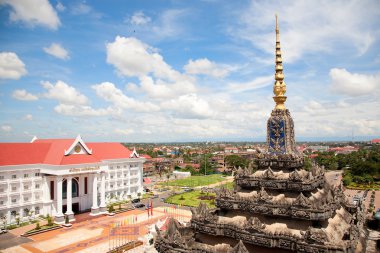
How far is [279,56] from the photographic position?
27.3 m

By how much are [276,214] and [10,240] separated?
45223 millimetres

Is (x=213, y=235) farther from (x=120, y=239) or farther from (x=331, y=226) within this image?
(x=120, y=239)

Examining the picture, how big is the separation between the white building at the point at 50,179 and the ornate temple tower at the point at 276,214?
41929 mm

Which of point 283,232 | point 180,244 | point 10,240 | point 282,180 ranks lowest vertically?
point 10,240

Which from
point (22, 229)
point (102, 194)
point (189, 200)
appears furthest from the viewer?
point (189, 200)

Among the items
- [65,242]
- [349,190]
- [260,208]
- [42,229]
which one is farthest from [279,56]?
[349,190]

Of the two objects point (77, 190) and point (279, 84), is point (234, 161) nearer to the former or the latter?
point (77, 190)

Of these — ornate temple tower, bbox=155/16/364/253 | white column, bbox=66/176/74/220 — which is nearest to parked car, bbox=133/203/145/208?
white column, bbox=66/176/74/220

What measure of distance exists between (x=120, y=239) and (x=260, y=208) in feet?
106

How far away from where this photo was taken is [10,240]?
48781mm

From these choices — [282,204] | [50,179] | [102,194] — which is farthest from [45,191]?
[282,204]

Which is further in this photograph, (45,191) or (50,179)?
(50,179)

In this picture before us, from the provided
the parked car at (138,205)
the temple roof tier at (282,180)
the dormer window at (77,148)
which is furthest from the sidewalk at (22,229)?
the temple roof tier at (282,180)

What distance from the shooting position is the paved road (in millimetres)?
46537
